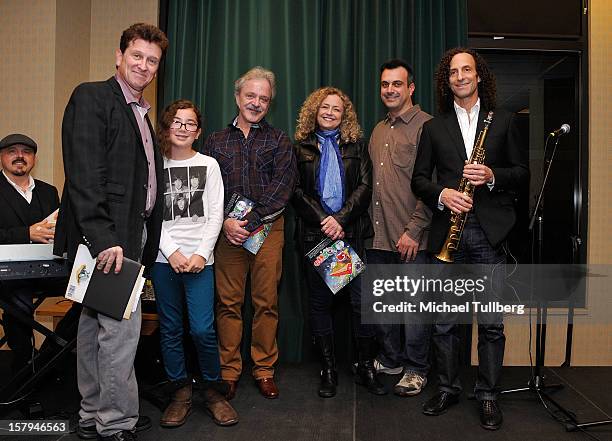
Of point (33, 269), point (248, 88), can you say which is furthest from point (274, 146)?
point (33, 269)

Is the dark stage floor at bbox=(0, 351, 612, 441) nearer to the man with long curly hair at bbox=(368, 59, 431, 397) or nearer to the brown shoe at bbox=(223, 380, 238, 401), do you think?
the brown shoe at bbox=(223, 380, 238, 401)

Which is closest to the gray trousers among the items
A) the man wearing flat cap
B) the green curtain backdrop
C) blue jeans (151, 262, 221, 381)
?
blue jeans (151, 262, 221, 381)

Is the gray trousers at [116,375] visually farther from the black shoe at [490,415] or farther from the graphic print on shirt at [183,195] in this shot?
the black shoe at [490,415]

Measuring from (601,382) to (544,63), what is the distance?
210cm

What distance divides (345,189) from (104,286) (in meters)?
1.33

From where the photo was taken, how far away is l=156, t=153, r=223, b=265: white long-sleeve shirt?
2.48 meters

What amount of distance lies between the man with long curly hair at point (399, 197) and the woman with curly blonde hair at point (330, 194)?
12cm

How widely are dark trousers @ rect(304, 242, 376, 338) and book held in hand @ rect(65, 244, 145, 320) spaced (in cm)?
105

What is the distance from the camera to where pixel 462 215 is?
2.48 meters

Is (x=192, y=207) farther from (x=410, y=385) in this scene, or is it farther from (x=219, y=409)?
(x=410, y=385)

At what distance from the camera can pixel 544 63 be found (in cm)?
378

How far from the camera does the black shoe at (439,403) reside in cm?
253

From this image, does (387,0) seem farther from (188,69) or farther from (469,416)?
(469,416)

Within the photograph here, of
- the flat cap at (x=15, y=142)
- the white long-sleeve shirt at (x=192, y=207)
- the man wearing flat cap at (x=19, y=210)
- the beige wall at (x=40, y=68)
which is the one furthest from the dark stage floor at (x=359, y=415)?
the beige wall at (x=40, y=68)
